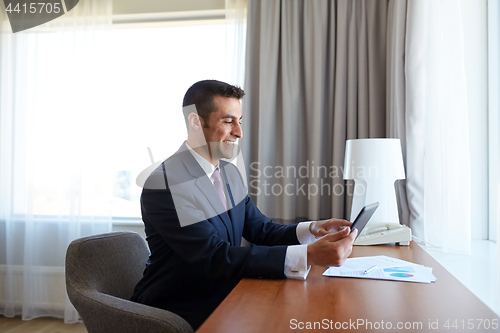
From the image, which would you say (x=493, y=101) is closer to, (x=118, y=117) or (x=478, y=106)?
(x=478, y=106)

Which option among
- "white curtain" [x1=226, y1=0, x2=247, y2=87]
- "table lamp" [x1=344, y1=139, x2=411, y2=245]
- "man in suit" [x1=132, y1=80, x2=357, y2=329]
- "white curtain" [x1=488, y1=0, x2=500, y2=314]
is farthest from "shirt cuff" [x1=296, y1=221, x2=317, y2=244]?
"white curtain" [x1=226, y1=0, x2=247, y2=87]

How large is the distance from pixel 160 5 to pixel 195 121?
6.37 feet

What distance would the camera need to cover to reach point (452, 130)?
165cm

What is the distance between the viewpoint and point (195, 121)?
5.12 feet

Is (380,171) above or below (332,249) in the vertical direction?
above

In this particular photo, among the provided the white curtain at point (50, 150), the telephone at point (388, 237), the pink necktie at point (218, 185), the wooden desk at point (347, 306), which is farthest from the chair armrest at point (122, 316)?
the white curtain at point (50, 150)

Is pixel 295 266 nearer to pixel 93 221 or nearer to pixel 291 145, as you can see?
pixel 291 145

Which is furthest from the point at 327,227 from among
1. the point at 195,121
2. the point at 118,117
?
the point at 118,117

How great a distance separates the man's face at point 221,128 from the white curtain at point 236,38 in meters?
1.37

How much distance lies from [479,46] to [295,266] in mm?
1632

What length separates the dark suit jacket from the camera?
46.0 inches

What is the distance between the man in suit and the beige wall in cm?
173

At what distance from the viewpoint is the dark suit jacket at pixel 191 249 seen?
1.17m

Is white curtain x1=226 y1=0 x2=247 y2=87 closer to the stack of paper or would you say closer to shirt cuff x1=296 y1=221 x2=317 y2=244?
shirt cuff x1=296 y1=221 x2=317 y2=244
